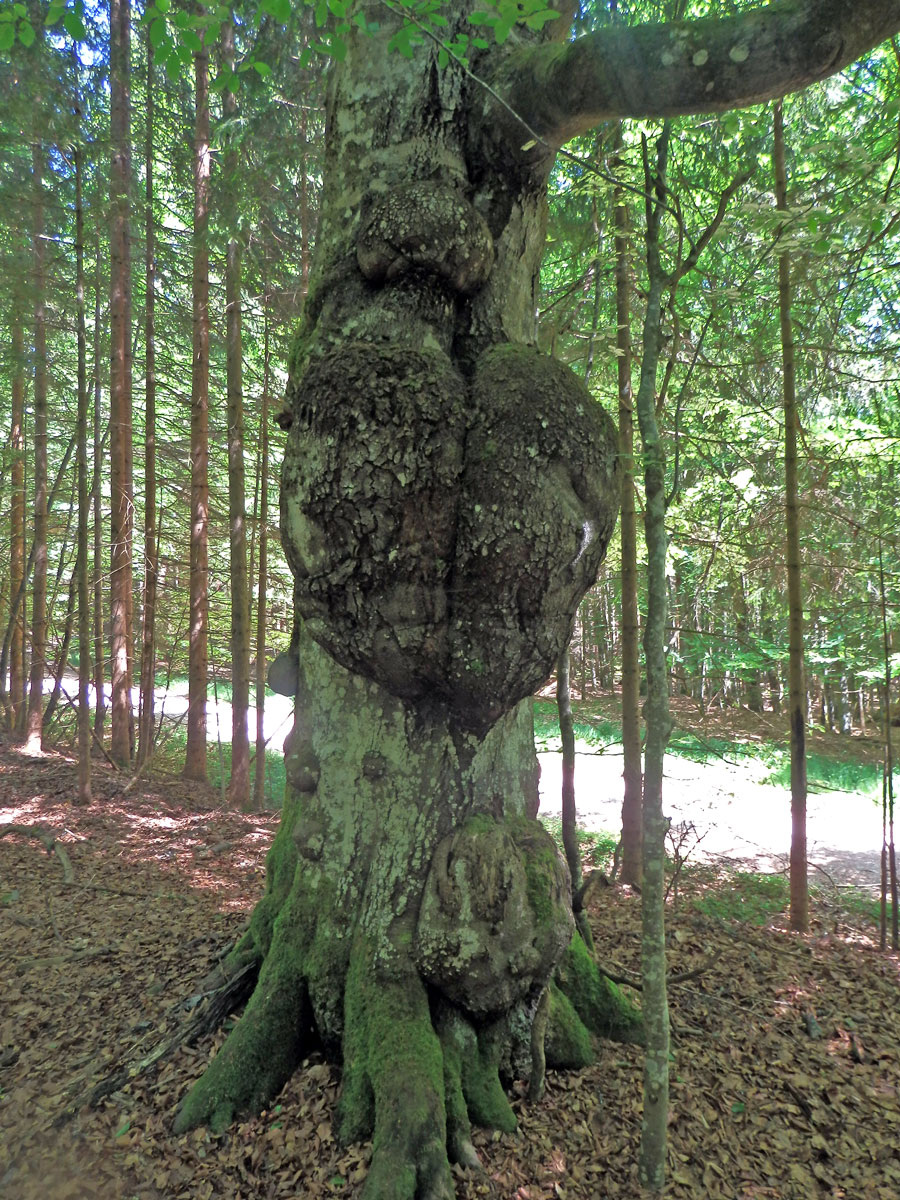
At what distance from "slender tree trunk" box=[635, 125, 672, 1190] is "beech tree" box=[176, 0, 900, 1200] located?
19 cm

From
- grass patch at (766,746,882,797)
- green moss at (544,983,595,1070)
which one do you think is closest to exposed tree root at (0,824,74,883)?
green moss at (544,983,595,1070)

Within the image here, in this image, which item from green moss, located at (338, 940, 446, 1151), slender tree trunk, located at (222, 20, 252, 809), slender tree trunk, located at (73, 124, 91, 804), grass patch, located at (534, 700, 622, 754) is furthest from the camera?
grass patch, located at (534, 700, 622, 754)

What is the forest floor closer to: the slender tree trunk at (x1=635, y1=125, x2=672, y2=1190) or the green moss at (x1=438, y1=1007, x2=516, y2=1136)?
the green moss at (x1=438, y1=1007, x2=516, y2=1136)

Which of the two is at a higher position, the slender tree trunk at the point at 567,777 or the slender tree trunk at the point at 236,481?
the slender tree trunk at the point at 236,481

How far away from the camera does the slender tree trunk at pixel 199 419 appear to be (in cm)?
732

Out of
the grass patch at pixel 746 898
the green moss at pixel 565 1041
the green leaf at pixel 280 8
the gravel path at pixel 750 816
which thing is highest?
the green leaf at pixel 280 8

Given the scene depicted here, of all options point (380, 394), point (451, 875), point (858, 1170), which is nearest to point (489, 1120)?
point (451, 875)

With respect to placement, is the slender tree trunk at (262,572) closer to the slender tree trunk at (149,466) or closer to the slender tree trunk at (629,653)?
the slender tree trunk at (149,466)

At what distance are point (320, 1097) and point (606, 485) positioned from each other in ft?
8.85

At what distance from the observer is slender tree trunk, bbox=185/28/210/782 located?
732 cm

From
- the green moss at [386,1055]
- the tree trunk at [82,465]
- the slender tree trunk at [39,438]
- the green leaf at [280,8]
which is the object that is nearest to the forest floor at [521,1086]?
the green moss at [386,1055]

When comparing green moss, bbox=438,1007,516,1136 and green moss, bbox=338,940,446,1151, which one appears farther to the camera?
green moss, bbox=438,1007,516,1136

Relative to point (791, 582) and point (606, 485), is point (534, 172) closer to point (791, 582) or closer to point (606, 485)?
point (606, 485)

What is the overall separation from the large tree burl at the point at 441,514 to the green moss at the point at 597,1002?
165cm
